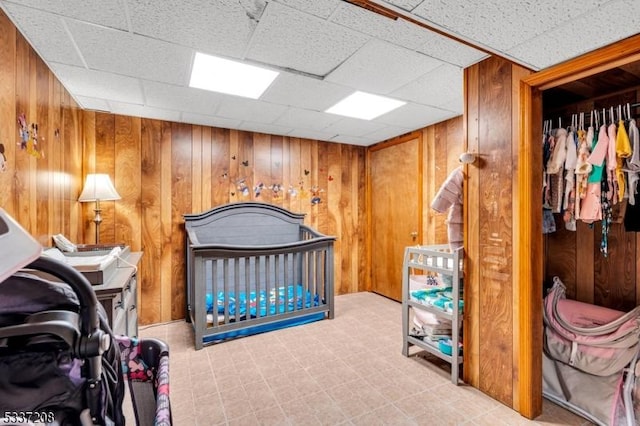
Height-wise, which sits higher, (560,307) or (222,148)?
(222,148)

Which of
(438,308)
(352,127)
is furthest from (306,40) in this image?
(438,308)

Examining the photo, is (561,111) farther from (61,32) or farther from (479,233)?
(61,32)

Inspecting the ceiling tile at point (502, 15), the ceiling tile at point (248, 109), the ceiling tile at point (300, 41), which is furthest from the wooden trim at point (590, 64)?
Result: the ceiling tile at point (248, 109)

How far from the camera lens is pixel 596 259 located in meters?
2.10

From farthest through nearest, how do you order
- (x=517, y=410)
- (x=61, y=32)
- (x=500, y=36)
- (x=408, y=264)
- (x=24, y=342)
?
(x=408, y=264), (x=517, y=410), (x=61, y=32), (x=500, y=36), (x=24, y=342)

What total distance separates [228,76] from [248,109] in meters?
0.68

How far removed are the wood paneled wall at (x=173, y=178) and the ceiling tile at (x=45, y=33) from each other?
123 cm

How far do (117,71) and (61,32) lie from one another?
458mm

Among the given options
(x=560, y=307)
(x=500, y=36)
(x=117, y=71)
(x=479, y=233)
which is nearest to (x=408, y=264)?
(x=479, y=233)

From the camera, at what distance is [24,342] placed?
59cm

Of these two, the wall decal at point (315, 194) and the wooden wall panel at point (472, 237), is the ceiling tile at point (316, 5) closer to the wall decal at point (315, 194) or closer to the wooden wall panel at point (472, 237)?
the wooden wall panel at point (472, 237)

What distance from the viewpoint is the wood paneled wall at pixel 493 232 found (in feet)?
5.92

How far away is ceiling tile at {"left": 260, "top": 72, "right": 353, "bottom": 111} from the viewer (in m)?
2.27

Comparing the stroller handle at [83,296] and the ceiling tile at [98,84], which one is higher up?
the ceiling tile at [98,84]
